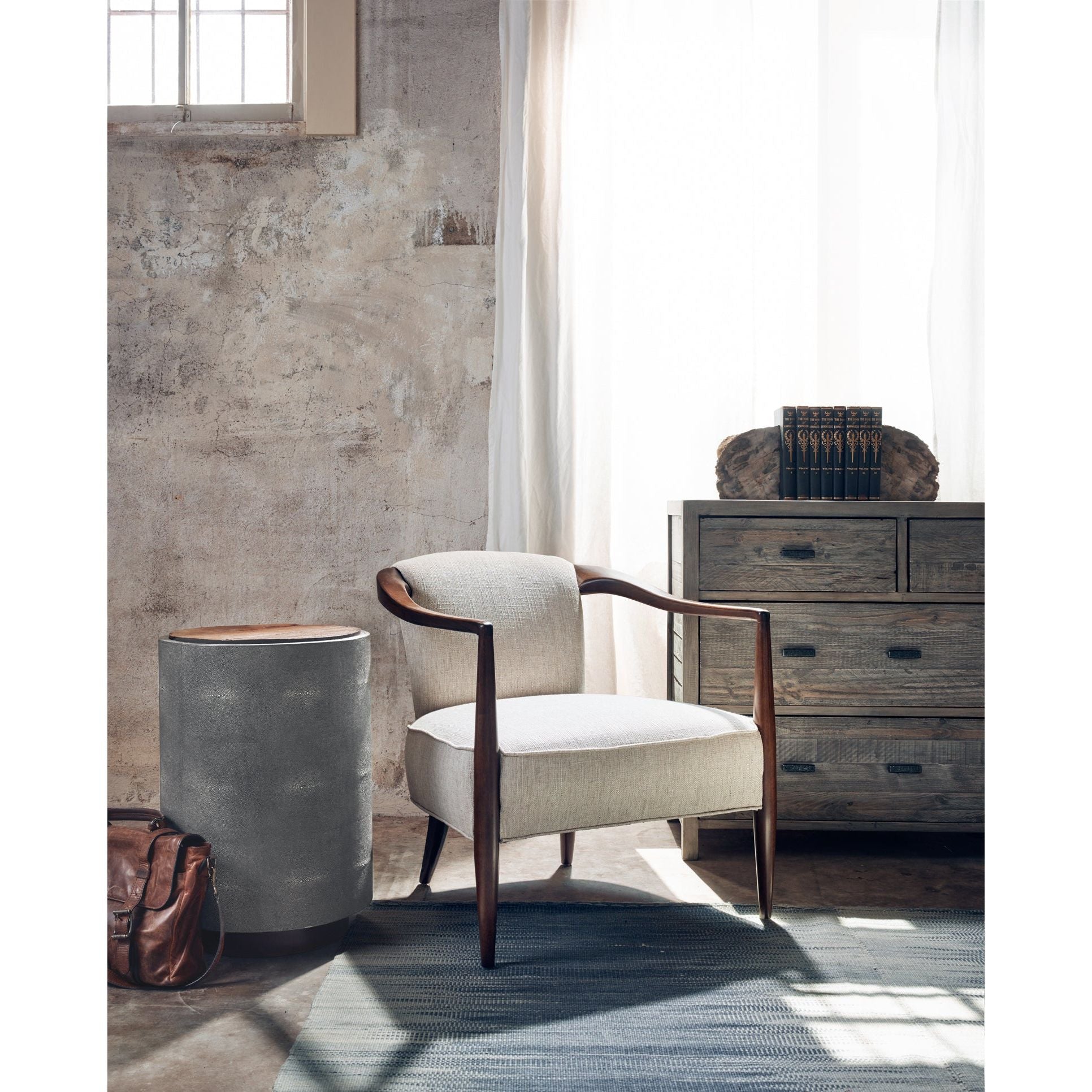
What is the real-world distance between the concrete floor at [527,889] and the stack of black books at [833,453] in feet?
3.23

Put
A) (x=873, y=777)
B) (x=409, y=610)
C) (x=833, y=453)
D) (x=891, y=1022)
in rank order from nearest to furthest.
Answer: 1. (x=891, y=1022)
2. (x=409, y=610)
3. (x=873, y=777)
4. (x=833, y=453)

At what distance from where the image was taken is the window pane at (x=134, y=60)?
3.09 meters

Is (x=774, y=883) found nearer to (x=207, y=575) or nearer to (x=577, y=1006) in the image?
(x=577, y=1006)

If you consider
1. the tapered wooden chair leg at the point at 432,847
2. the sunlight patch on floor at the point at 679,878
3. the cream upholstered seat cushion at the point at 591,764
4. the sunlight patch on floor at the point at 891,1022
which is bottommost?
the sunlight patch on floor at the point at 679,878

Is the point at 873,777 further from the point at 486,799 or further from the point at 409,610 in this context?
the point at 409,610

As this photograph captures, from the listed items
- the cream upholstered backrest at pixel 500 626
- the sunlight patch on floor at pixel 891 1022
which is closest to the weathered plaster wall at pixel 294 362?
the cream upholstered backrest at pixel 500 626

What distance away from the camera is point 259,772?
1.97 m

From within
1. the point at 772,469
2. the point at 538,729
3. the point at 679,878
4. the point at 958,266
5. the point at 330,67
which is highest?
the point at 330,67

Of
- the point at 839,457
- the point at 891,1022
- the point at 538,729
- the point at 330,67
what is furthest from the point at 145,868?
the point at 330,67

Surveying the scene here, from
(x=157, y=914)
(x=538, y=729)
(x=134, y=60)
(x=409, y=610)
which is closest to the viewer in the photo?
(x=157, y=914)

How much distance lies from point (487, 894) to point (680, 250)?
1.98m

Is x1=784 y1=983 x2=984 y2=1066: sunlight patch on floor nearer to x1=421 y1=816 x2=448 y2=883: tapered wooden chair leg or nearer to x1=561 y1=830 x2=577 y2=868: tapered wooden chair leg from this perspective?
x1=561 y1=830 x2=577 y2=868: tapered wooden chair leg

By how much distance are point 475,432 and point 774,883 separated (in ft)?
5.04

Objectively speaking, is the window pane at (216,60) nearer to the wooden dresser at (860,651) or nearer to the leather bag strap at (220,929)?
the wooden dresser at (860,651)
